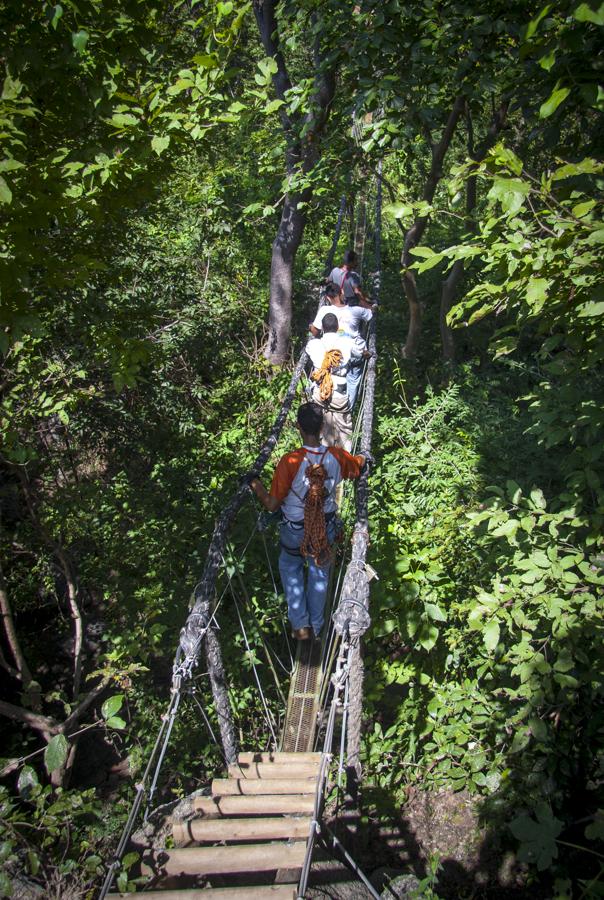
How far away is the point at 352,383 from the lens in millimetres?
4281

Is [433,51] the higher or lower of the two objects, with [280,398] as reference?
higher

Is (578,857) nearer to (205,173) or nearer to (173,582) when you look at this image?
(173,582)

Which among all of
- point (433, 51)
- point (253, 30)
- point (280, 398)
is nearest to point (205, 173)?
point (253, 30)

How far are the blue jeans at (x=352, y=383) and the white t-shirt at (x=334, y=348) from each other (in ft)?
0.23

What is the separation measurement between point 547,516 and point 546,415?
34 centimetres

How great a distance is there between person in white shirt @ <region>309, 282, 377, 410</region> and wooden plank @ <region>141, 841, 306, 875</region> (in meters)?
3.03

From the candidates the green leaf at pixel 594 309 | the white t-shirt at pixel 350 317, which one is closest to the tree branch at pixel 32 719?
the green leaf at pixel 594 309

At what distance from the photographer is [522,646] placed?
75.4 inches

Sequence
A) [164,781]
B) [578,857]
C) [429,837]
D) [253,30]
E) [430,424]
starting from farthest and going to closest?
[253,30] → [430,424] → [164,781] → [429,837] → [578,857]

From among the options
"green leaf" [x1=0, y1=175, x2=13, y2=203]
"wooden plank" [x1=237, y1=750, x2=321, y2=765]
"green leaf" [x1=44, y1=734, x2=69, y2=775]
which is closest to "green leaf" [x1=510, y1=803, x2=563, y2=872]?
"wooden plank" [x1=237, y1=750, x2=321, y2=765]

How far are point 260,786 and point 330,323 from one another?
2997mm

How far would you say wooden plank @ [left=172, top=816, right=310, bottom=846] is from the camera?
1743 mm

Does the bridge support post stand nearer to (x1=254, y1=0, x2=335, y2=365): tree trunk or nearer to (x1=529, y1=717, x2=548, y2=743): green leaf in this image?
(x1=529, y1=717, x2=548, y2=743): green leaf

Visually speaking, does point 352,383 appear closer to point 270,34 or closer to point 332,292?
point 332,292
